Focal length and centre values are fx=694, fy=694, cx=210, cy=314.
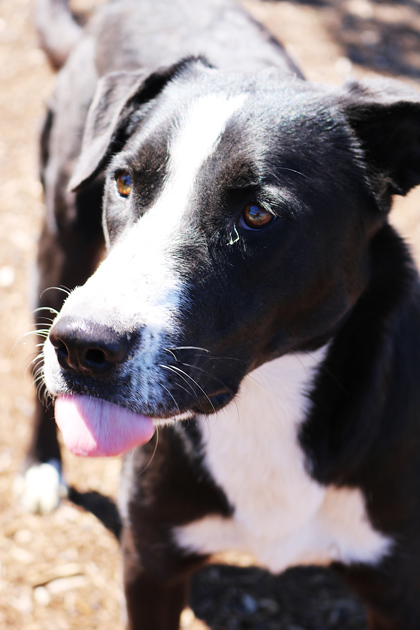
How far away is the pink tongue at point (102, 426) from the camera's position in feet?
6.05

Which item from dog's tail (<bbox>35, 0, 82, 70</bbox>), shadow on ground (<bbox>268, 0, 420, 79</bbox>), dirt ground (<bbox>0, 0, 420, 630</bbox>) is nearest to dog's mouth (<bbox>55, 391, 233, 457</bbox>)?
dirt ground (<bbox>0, 0, 420, 630</bbox>)

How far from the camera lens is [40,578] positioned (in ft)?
10.4

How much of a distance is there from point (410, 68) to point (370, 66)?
37 cm

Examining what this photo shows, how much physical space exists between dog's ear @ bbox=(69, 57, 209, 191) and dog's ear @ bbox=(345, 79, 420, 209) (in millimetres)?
649

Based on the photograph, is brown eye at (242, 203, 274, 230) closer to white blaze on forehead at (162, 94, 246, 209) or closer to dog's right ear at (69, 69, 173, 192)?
white blaze on forehead at (162, 94, 246, 209)

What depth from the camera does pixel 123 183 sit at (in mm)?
2127

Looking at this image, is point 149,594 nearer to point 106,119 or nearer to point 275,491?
point 275,491

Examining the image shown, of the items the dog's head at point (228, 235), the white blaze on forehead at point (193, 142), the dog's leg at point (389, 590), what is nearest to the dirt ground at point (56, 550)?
the dog's head at point (228, 235)

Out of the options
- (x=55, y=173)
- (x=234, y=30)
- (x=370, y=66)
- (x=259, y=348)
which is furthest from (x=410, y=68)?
(x=259, y=348)

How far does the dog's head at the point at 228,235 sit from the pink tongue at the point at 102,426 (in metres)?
Answer: 0.06

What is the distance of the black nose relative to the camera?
5.35 ft

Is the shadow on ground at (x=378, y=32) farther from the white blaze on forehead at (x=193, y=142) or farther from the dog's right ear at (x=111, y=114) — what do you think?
the white blaze on forehead at (x=193, y=142)

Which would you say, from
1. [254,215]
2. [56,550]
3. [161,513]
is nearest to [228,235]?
[254,215]

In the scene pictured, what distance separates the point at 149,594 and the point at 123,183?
1507mm
